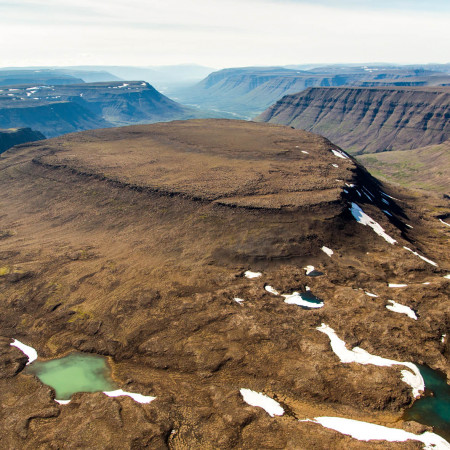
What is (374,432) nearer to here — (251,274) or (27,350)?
(251,274)

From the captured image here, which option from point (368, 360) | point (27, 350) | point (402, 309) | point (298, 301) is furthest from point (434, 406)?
point (27, 350)

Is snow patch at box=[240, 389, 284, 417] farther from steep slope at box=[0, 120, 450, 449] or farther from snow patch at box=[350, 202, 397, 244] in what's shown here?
snow patch at box=[350, 202, 397, 244]

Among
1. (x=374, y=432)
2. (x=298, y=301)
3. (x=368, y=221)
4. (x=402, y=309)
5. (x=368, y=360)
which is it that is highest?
(x=368, y=221)

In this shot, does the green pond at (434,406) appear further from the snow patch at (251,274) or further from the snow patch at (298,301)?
the snow patch at (251,274)

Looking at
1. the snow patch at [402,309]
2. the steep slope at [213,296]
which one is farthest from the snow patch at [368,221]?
the snow patch at [402,309]

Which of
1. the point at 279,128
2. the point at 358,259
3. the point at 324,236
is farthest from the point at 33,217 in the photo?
the point at 279,128
